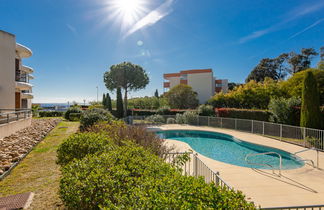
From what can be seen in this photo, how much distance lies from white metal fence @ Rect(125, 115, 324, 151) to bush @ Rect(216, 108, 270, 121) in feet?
3.99

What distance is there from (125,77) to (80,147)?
929 inches

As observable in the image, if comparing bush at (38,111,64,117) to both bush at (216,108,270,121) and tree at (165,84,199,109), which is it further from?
bush at (216,108,270,121)

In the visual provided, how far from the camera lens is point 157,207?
1507 millimetres

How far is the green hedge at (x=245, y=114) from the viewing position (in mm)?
14616

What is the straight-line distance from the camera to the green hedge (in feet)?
48.0

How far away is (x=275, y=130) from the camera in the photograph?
1159 cm

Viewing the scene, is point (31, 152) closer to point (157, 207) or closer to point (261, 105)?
point (157, 207)

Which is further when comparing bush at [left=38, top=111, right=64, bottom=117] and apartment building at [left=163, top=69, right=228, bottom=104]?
apartment building at [left=163, top=69, right=228, bottom=104]

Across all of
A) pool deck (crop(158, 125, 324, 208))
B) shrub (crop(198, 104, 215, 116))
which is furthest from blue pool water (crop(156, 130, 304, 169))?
shrub (crop(198, 104, 215, 116))

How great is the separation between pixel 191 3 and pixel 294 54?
39.7 metres

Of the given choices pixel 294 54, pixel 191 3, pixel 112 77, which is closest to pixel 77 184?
pixel 191 3

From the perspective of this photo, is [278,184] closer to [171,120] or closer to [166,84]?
[171,120]

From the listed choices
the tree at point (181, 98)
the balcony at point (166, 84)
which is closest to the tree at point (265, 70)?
the balcony at point (166, 84)

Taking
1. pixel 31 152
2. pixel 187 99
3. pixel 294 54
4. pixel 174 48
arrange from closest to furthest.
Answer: pixel 31 152 < pixel 174 48 < pixel 187 99 < pixel 294 54
